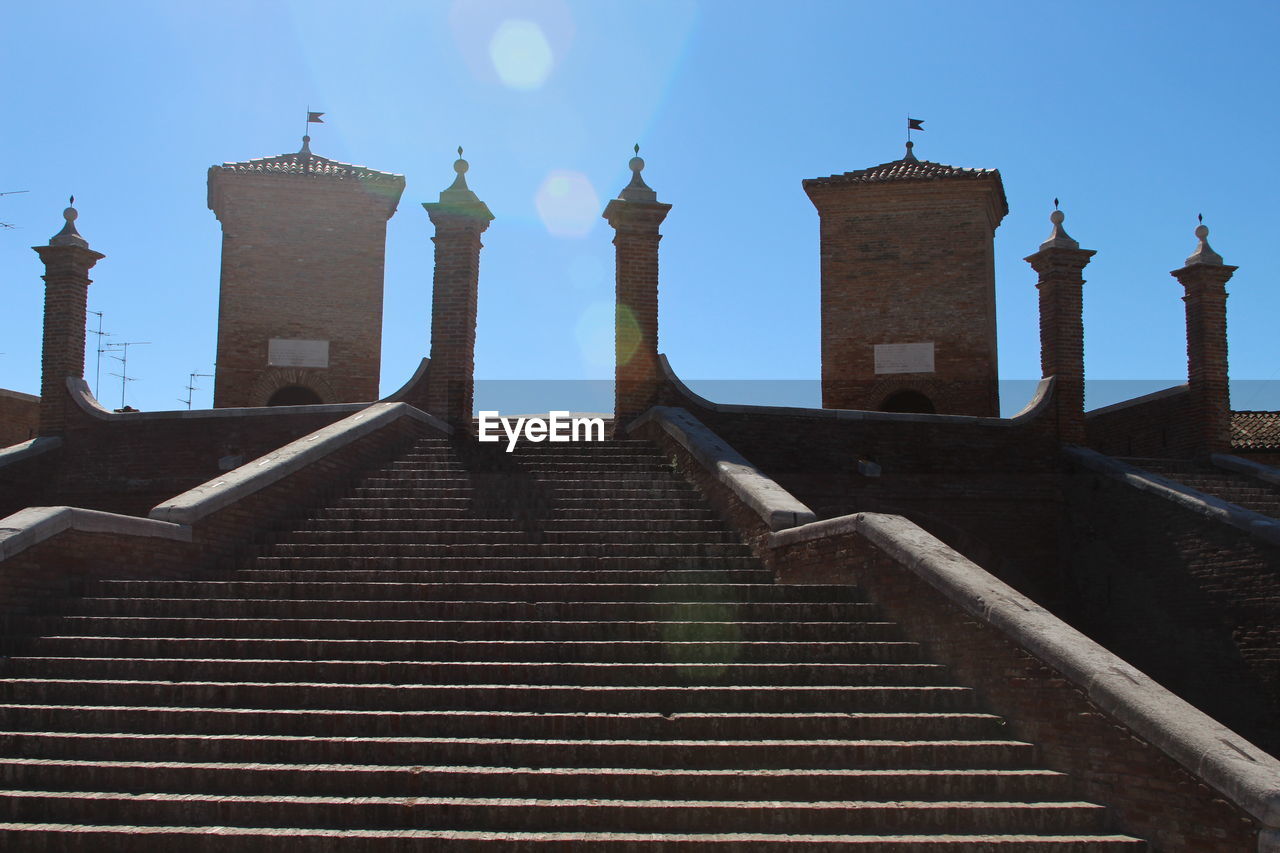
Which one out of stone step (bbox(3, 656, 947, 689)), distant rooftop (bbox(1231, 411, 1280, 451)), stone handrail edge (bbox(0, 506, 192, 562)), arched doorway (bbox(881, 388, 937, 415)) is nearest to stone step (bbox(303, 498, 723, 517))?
stone handrail edge (bbox(0, 506, 192, 562))

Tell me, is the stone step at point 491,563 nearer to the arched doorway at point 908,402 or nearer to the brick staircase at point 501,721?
the brick staircase at point 501,721

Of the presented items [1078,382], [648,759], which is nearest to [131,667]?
[648,759]

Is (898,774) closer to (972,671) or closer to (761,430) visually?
(972,671)

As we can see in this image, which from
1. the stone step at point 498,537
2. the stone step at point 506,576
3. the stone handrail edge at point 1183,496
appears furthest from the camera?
the stone handrail edge at point 1183,496

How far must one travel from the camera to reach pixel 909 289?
19453mm

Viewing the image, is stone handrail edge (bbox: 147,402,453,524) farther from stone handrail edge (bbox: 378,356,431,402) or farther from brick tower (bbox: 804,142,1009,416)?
brick tower (bbox: 804,142,1009,416)

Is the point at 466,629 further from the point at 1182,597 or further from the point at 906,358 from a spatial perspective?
the point at 906,358

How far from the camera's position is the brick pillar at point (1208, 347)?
15859 millimetres

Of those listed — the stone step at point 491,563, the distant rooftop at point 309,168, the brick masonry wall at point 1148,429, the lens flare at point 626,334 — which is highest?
the distant rooftop at point 309,168

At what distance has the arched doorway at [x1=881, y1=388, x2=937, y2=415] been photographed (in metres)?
19.4

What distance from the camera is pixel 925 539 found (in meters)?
6.70

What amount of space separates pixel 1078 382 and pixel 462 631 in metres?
11.2

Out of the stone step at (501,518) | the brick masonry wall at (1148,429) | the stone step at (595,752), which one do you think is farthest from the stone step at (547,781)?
the brick masonry wall at (1148,429)

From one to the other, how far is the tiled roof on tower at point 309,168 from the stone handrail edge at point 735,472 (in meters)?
9.73
